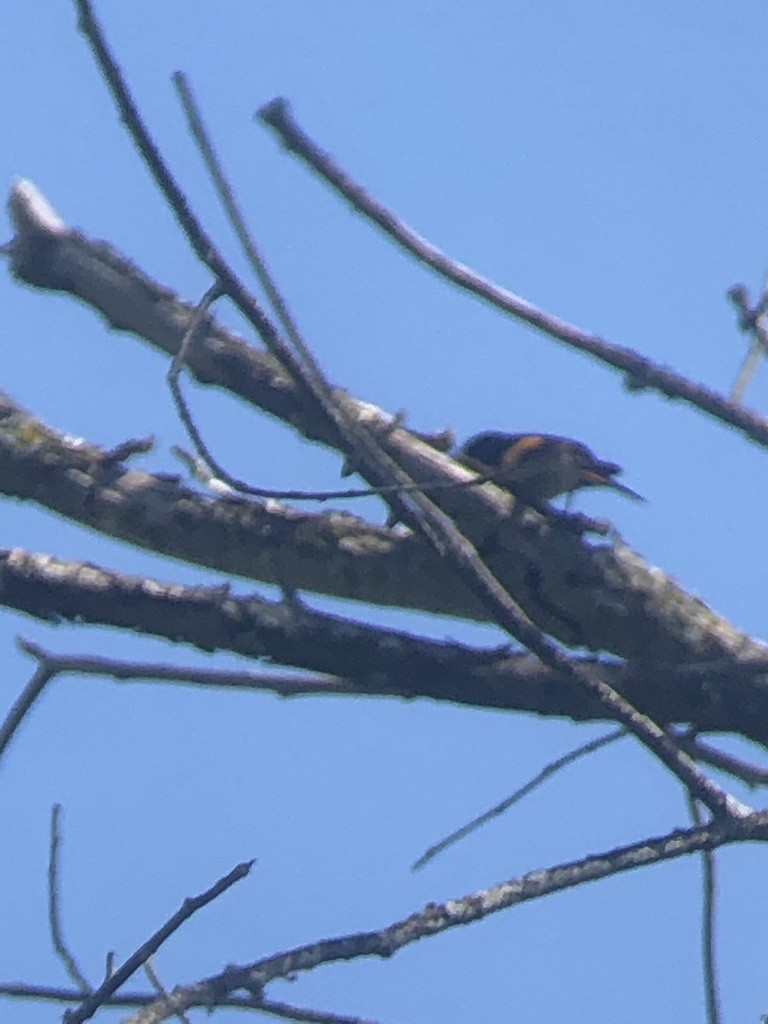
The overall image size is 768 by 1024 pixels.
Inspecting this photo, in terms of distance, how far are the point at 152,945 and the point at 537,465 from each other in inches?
59.7

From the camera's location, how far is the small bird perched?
132 inches

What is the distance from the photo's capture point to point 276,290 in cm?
228

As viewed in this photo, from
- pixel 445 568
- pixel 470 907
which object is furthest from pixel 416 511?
pixel 445 568

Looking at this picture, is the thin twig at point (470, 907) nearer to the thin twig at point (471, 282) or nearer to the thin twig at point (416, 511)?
the thin twig at point (416, 511)

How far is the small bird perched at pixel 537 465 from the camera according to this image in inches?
132

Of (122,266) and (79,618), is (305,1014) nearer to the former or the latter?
(79,618)

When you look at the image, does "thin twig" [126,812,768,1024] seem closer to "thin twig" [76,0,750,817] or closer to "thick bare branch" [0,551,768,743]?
"thin twig" [76,0,750,817]

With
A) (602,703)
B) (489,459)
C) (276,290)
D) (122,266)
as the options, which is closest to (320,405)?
(276,290)

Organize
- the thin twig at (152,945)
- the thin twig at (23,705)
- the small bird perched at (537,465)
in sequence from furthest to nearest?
the small bird perched at (537,465), the thin twig at (23,705), the thin twig at (152,945)

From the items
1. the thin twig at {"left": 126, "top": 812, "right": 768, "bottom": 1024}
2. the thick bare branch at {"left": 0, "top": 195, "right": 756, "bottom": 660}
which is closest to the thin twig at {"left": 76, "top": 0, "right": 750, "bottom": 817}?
the thin twig at {"left": 126, "top": 812, "right": 768, "bottom": 1024}

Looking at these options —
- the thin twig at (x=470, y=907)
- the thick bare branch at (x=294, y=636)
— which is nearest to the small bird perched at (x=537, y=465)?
the thick bare branch at (x=294, y=636)

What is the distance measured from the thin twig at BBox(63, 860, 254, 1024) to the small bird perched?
0.92 metres

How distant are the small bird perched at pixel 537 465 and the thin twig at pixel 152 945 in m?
0.92

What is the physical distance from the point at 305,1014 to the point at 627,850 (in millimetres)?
522
